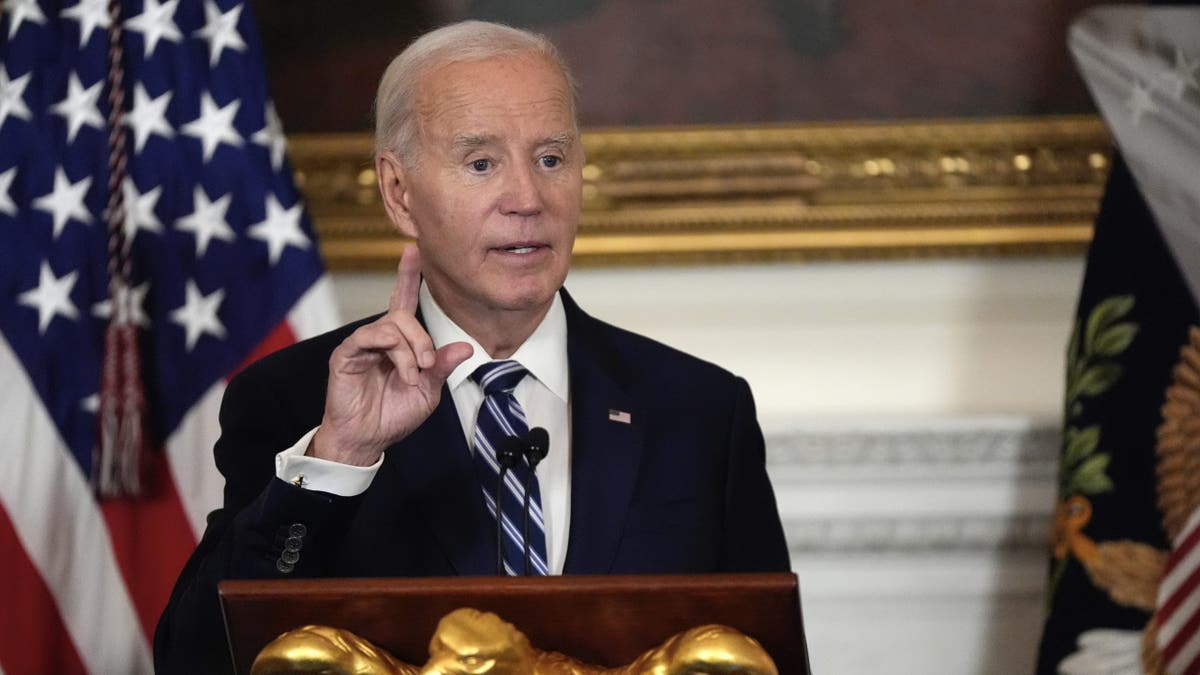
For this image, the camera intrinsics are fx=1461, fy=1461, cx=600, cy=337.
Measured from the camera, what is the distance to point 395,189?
232 cm

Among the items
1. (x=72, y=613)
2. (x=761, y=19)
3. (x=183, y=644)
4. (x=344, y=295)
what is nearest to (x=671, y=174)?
(x=761, y=19)

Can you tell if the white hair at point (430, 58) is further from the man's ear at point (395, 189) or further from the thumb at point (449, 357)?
the thumb at point (449, 357)

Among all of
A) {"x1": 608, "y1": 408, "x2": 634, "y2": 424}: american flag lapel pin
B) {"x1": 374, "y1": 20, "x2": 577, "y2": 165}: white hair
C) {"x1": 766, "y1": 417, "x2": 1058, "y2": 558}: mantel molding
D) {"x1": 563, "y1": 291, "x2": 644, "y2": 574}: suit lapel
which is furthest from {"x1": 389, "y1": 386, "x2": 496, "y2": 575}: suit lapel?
{"x1": 766, "y1": 417, "x2": 1058, "y2": 558}: mantel molding

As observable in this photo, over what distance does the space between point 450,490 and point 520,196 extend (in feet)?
1.48

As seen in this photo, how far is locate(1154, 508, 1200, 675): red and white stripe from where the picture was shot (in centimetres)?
295

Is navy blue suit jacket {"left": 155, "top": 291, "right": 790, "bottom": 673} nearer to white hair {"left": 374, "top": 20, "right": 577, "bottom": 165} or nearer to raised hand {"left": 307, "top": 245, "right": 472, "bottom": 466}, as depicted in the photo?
raised hand {"left": 307, "top": 245, "right": 472, "bottom": 466}

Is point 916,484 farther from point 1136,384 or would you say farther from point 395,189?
point 395,189

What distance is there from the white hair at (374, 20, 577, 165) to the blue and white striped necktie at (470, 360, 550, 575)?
1.20 ft

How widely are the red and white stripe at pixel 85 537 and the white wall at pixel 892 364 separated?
0.66 m

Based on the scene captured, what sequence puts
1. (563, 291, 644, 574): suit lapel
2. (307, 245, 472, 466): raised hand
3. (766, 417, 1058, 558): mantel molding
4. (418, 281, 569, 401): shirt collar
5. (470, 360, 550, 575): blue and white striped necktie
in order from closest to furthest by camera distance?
1. (307, 245, 472, 466): raised hand
2. (470, 360, 550, 575): blue and white striped necktie
3. (563, 291, 644, 574): suit lapel
4. (418, 281, 569, 401): shirt collar
5. (766, 417, 1058, 558): mantel molding

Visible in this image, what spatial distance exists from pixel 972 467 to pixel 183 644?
84.7 inches

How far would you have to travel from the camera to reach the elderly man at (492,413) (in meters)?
2.14

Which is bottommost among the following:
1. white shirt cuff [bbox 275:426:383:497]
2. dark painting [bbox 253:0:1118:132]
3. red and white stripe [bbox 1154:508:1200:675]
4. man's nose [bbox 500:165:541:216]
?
red and white stripe [bbox 1154:508:1200:675]

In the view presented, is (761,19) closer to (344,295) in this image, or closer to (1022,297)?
(1022,297)
